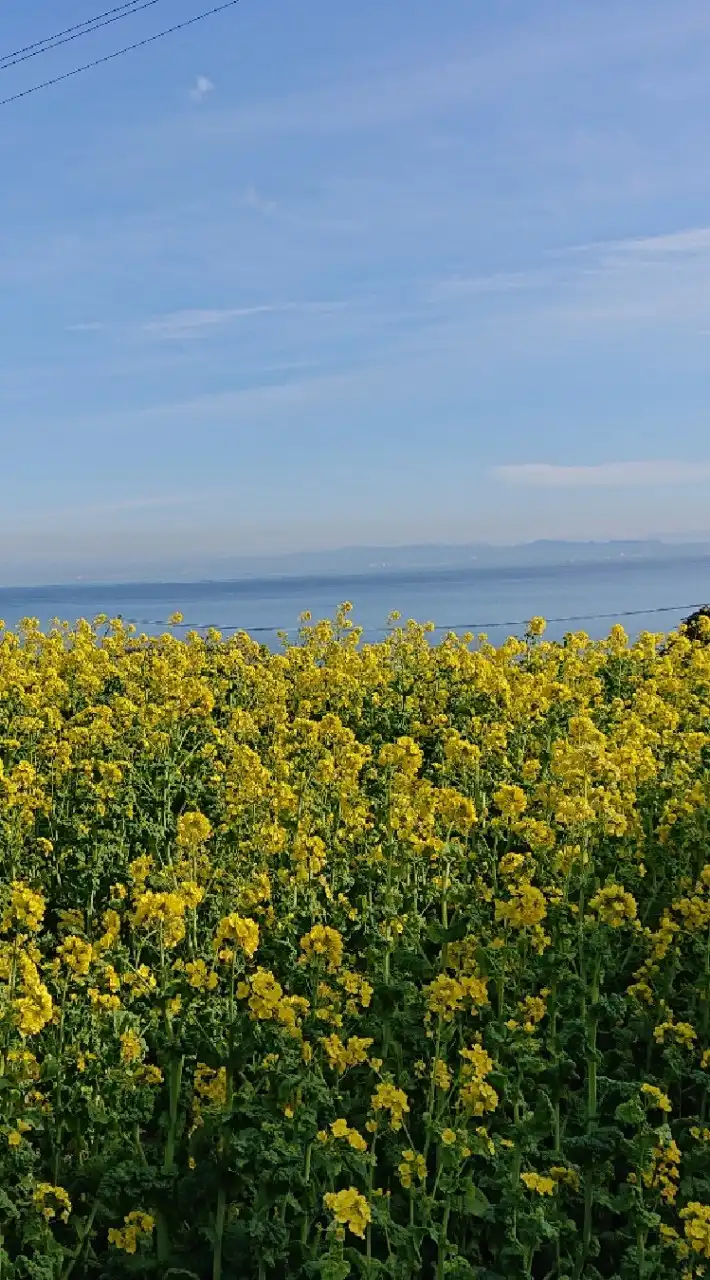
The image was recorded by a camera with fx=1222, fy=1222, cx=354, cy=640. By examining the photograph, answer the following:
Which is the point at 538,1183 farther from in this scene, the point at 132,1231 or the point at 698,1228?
the point at 132,1231

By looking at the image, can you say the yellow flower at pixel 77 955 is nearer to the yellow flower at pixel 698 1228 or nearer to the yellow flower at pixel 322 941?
the yellow flower at pixel 322 941

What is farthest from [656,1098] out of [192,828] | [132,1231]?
[192,828]

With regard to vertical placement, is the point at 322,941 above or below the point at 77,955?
above

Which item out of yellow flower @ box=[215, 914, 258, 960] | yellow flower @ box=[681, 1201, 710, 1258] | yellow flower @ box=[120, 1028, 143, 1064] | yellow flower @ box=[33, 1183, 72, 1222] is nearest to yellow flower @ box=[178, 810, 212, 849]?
Result: yellow flower @ box=[120, 1028, 143, 1064]

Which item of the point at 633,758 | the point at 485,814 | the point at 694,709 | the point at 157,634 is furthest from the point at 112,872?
the point at 157,634

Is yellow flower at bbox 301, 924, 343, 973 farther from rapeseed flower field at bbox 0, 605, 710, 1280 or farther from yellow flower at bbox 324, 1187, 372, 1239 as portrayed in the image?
yellow flower at bbox 324, 1187, 372, 1239

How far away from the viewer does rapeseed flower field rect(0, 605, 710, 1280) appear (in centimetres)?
343

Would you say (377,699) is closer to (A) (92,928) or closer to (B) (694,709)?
(B) (694,709)

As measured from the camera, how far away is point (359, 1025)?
424 cm

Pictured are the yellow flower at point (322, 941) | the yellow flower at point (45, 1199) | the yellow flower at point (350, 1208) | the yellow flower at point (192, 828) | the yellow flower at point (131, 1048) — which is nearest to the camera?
the yellow flower at point (350, 1208)

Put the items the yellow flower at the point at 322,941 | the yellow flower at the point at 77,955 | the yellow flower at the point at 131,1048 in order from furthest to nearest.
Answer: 1. the yellow flower at the point at 77,955
2. the yellow flower at the point at 131,1048
3. the yellow flower at the point at 322,941

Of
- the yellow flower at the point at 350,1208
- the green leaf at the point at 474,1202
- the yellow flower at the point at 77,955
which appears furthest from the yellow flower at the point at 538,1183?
the yellow flower at the point at 77,955

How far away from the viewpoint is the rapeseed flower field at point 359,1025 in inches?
135

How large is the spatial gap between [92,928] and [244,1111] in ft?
8.43
